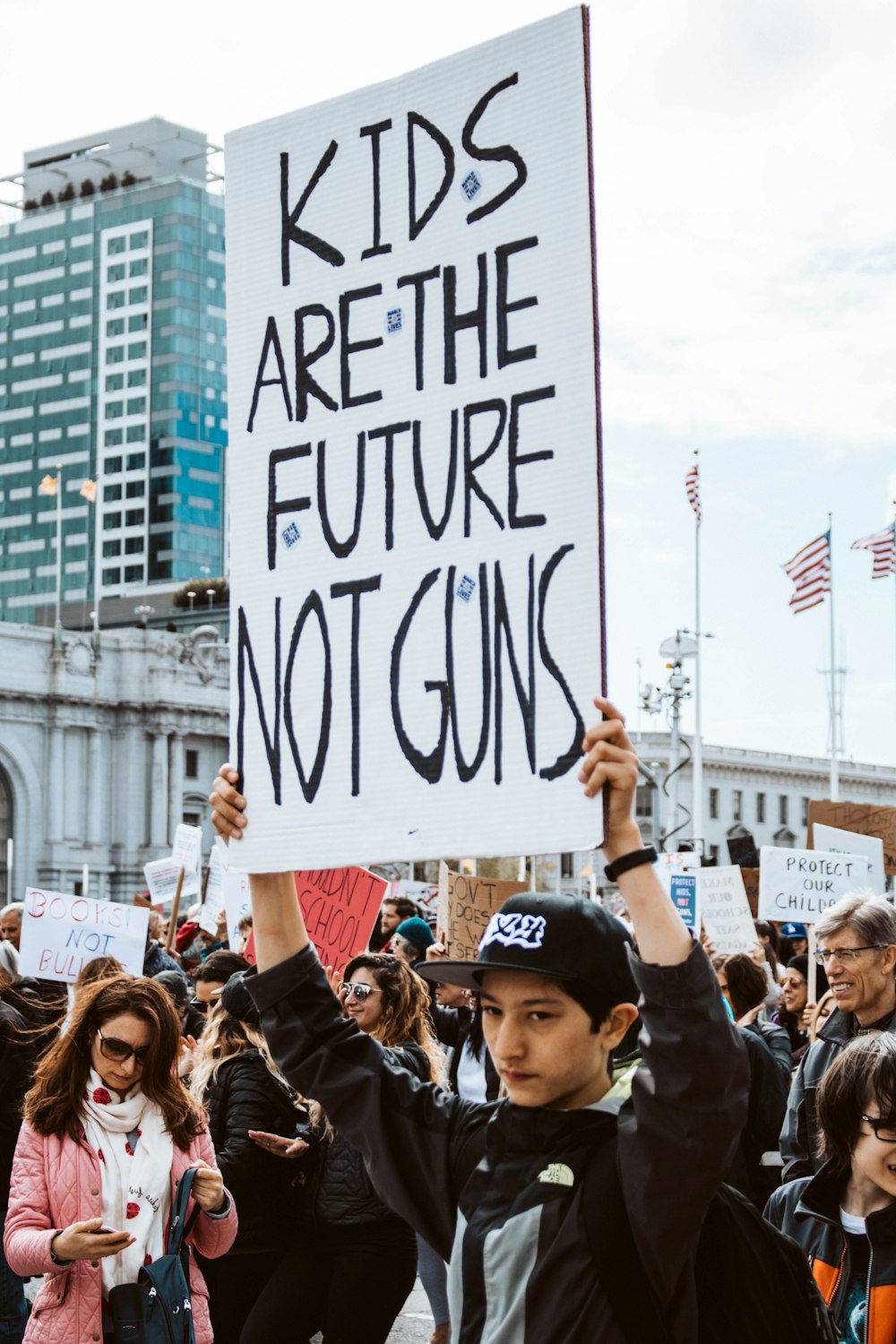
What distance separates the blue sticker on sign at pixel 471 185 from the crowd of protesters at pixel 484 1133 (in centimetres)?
96

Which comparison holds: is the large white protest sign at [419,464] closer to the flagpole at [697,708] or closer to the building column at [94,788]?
the flagpole at [697,708]

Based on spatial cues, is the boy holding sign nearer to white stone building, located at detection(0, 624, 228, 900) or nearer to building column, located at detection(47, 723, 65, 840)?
white stone building, located at detection(0, 624, 228, 900)

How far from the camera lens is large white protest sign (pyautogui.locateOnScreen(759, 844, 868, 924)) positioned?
10086 mm

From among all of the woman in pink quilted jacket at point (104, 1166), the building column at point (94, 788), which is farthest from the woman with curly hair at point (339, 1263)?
the building column at point (94, 788)

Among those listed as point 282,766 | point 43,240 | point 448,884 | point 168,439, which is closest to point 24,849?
point 168,439

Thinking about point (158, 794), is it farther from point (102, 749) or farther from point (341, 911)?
point (341, 911)

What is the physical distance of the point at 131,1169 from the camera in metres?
4.57

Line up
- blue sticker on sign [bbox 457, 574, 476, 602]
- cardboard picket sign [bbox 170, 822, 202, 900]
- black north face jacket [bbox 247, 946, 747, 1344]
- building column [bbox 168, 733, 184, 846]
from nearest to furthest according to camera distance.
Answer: black north face jacket [bbox 247, 946, 747, 1344]
blue sticker on sign [bbox 457, 574, 476, 602]
cardboard picket sign [bbox 170, 822, 202, 900]
building column [bbox 168, 733, 184, 846]

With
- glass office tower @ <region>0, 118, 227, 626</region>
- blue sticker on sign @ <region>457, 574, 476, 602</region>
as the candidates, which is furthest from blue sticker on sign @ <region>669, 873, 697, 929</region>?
glass office tower @ <region>0, 118, 227, 626</region>

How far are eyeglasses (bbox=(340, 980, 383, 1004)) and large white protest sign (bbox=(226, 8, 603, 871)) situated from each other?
12.2ft

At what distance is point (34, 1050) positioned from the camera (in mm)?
6477

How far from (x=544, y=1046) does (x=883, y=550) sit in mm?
30986

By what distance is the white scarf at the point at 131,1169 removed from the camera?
446cm

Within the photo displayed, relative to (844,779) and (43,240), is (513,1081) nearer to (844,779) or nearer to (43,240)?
(844,779)
